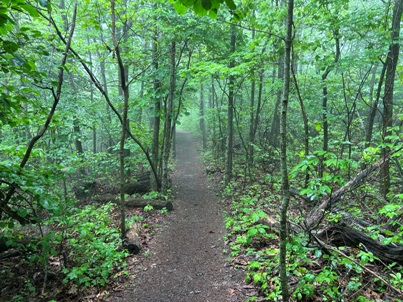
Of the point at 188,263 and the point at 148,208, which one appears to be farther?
the point at 148,208

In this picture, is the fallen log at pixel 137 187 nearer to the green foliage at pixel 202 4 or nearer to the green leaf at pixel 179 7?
the green leaf at pixel 179 7

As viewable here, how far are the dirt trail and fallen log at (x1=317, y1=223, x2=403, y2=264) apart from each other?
84.0 inches

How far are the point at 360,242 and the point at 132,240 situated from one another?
537 centimetres

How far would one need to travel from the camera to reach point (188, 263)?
19.5 ft

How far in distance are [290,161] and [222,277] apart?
9299 mm

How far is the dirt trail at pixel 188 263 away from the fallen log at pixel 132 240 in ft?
1.33

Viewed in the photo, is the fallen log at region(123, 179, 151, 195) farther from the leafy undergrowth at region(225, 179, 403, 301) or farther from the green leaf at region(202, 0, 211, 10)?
the green leaf at region(202, 0, 211, 10)

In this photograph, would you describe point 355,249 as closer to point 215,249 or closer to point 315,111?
point 215,249

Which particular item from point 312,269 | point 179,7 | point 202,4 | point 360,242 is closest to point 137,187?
point 312,269

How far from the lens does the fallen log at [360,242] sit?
13.6 feet

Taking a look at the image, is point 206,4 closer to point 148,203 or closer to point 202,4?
point 202,4

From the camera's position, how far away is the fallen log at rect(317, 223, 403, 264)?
4160 millimetres

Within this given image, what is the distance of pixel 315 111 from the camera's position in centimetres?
1060

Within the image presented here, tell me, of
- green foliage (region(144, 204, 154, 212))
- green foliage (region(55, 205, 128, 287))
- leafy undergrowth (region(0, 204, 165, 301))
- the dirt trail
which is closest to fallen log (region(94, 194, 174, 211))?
green foliage (region(144, 204, 154, 212))
